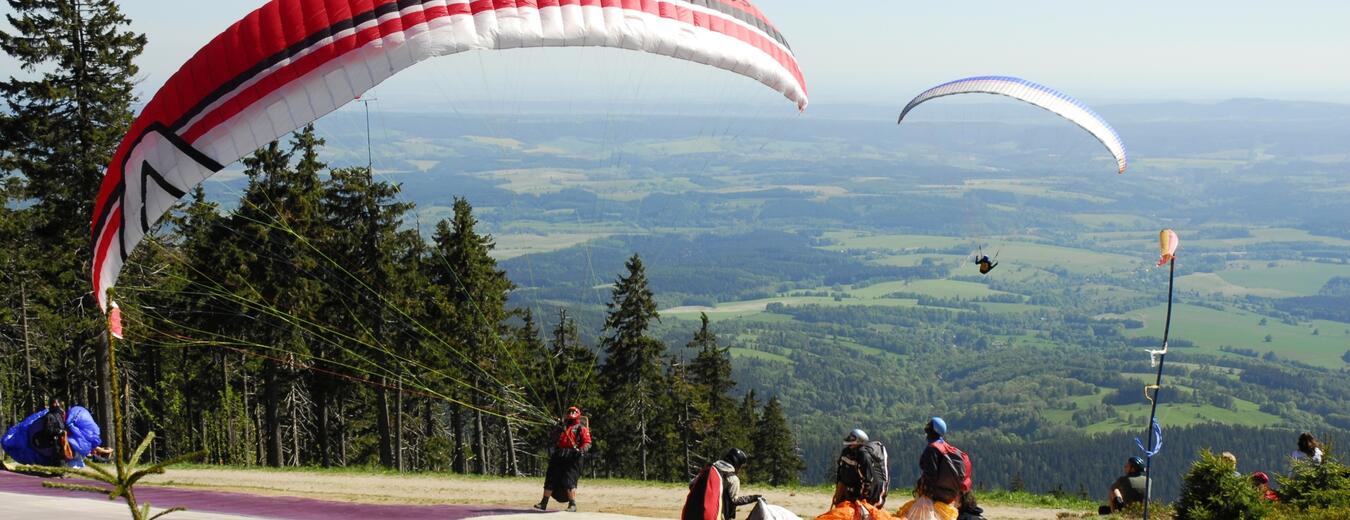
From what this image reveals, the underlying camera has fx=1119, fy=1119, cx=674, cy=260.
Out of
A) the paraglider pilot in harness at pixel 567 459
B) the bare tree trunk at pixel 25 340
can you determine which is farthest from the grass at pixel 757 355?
the paraglider pilot in harness at pixel 567 459

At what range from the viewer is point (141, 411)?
1574 inches

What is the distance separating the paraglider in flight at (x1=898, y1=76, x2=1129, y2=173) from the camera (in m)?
20.6

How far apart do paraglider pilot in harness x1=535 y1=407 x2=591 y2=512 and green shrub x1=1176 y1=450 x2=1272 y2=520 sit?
7.48 metres

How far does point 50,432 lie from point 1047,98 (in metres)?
17.7

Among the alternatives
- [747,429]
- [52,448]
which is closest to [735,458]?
[52,448]

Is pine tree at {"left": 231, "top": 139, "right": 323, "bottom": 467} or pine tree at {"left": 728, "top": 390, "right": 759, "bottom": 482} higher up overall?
pine tree at {"left": 231, "top": 139, "right": 323, "bottom": 467}

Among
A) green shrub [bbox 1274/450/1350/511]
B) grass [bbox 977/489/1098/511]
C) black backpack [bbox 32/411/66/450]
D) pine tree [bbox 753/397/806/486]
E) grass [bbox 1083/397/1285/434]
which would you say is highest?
black backpack [bbox 32/411/66/450]

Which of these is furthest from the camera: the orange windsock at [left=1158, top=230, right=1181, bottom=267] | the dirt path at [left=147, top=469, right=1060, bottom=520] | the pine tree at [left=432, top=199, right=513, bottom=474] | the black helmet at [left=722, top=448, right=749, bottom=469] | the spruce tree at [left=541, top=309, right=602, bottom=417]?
the spruce tree at [left=541, top=309, right=602, bottom=417]

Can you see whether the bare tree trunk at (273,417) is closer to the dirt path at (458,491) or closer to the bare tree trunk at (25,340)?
the dirt path at (458,491)

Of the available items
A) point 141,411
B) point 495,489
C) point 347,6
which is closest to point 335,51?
point 347,6

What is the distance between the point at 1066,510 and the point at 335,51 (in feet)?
42.9

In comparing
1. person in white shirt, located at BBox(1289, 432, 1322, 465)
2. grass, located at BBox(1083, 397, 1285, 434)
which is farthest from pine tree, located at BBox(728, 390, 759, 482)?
grass, located at BBox(1083, 397, 1285, 434)

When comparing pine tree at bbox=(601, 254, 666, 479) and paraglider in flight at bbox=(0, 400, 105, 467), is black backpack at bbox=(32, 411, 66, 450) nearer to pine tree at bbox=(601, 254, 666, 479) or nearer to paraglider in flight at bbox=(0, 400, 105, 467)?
paraglider in flight at bbox=(0, 400, 105, 467)

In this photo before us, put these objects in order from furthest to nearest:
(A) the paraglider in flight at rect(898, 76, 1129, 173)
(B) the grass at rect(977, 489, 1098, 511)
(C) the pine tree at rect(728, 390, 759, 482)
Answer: (C) the pine tree at rect(728, 390, 759, 482) → (A) the paraglider in flight at rect(898, 76, 1129, 173) → (B) the grass at rect(977, 489, 1098, 511)
